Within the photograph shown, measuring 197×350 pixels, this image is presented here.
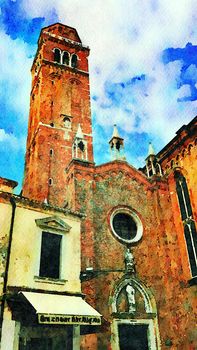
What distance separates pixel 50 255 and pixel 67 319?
9.92 feet

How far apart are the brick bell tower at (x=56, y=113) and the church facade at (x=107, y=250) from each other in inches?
4.4

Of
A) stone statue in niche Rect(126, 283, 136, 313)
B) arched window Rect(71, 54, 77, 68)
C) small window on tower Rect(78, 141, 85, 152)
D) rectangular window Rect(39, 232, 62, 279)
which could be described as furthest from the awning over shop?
arched window Rect(71, 54, 77, 68)

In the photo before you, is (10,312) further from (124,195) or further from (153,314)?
(124,195)

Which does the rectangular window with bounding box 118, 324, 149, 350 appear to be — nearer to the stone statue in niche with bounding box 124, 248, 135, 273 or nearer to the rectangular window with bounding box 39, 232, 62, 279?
the stone statue in niche with bounding box 124, 248, 135, 273

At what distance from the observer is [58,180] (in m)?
21.5

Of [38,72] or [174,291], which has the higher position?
[38,72]

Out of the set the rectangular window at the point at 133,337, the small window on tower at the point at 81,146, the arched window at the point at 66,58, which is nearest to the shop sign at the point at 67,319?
the rectangular window at the point at 133,337

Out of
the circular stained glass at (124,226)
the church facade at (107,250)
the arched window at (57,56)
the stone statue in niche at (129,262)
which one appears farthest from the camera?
the arched window at (57,56)

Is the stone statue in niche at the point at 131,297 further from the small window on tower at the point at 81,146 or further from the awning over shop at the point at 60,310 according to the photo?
the small window on tower at the point at 81,146

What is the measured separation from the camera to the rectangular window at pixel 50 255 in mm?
12266

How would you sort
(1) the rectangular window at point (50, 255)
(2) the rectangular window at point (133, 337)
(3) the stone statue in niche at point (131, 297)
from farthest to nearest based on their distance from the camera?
1. (3) the stone statue in niche at point (131, 297)
2. (2) the rectangular window at point (133, 337)
3. (1) the rectangular window at point (50, 255)

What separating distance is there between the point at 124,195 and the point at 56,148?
7.52m

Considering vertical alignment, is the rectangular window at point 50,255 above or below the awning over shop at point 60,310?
above

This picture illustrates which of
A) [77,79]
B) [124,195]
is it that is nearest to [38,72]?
[77,79]
